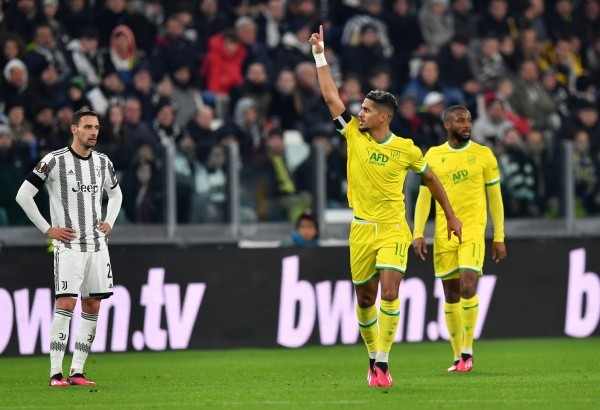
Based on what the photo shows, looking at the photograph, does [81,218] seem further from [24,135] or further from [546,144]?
[546,144]

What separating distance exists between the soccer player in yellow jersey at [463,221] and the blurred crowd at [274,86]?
489 centimetres

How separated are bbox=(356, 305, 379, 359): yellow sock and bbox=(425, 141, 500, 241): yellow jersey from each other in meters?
1.73

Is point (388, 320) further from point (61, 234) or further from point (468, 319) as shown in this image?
point (61, 234)

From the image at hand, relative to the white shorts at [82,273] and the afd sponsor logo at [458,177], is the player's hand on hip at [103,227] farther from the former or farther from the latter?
the afd sponsor logo at [458,177]

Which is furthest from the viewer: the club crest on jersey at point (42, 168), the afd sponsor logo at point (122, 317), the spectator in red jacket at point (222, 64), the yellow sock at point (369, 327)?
the spectator in red jacket at point (222, 64)

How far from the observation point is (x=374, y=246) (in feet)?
36.8

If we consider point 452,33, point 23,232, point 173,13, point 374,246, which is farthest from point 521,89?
point 374,246

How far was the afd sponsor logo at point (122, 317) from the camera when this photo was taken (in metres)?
15.5

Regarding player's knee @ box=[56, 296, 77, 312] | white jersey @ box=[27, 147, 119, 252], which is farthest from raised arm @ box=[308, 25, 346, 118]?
player's knee @ box=[56, 296, 77, 312]

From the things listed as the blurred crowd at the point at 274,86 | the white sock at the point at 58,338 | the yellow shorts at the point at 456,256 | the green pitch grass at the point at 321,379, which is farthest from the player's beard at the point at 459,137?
the blurred crowd at the point at 274,86

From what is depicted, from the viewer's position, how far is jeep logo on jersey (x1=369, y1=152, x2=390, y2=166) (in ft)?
36.7

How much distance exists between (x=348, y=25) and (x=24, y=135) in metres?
6.39

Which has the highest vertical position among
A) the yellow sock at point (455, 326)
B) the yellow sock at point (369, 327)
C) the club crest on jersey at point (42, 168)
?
the club crest on jersey at point (42, 168)

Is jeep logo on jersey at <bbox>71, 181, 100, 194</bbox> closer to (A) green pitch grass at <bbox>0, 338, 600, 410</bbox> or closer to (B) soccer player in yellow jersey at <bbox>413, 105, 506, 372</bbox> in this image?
(A) green pitch grass at <bbox>0, 338, 600, 410</bbox>
